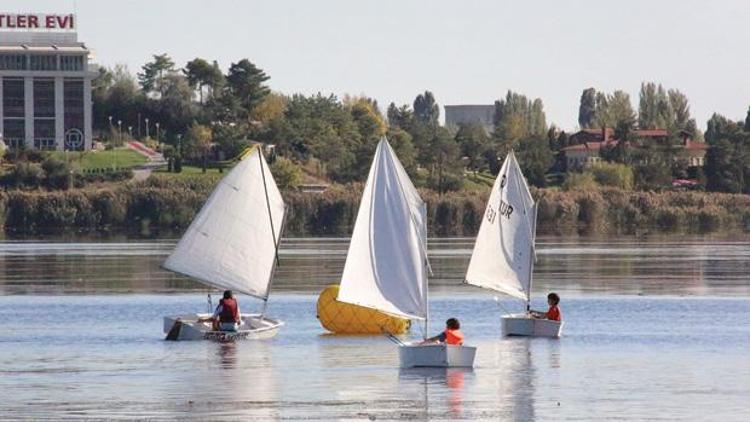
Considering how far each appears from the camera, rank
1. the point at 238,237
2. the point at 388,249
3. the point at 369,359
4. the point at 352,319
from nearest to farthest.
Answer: the point at 388,249 → the point at 369,359 → the point at 352,319 → the point at 238,237

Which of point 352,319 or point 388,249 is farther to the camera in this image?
point 352,319

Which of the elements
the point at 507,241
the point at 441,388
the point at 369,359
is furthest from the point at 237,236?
the point at 441,388

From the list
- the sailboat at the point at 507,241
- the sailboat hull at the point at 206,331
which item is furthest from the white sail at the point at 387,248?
the sailboat at the point at 507,241

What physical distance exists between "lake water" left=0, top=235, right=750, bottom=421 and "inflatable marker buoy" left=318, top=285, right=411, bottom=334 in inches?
32.0

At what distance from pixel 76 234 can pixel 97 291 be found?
309 feet

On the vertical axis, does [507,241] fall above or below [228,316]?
above

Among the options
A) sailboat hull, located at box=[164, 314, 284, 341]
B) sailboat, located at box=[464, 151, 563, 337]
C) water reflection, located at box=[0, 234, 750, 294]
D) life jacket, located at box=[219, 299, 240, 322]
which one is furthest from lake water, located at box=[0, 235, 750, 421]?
sailboat, located at box=[464, 151, 563, 337]

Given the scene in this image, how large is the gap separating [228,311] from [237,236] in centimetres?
604

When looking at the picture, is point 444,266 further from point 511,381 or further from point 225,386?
point 225,386

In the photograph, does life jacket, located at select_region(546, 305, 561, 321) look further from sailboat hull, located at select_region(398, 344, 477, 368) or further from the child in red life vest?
sailboat hull, located at select_region(398, 344, 477, 368)

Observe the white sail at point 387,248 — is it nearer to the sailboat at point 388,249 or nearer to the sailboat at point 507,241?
the sailboat at point 388,249

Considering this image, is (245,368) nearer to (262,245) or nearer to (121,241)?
(262,245)

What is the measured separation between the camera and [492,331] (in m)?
66.1

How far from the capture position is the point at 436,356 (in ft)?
169
